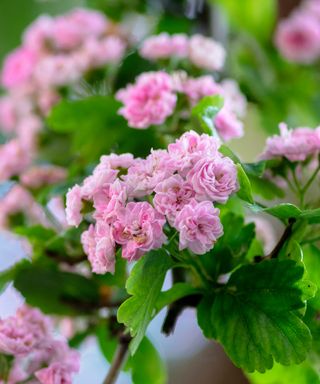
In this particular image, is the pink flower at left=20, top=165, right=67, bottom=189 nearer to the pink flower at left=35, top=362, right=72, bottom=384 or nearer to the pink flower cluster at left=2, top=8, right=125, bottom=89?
the pink flower cluster at left=2, top=8, right=125, bottom=89

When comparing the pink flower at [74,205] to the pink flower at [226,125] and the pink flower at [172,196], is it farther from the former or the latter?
the pink flower at [226,125]

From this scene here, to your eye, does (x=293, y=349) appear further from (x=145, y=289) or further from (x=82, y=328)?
(x=82, y=328)

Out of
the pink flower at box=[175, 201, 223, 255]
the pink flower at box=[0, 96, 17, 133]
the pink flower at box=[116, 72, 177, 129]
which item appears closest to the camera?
the pink flower at box=[175, 201, 223, 255]

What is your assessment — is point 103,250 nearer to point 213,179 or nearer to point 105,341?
point 213,179

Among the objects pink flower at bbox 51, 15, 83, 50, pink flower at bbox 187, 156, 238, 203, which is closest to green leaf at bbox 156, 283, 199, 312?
pink flower at bbox 187, 156, 238, 203

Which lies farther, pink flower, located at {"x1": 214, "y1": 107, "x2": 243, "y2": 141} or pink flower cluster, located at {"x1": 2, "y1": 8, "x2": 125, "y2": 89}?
pink flower cluster, located at {"x1": 2, "y1": 8, "x2": 125, "y2": 89}

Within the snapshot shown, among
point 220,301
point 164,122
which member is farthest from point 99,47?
point 220,301

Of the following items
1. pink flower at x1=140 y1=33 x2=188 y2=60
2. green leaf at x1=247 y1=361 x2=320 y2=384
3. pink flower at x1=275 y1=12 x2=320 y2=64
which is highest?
pink flower at x1=140 y1=33 x2=188 y2=60
